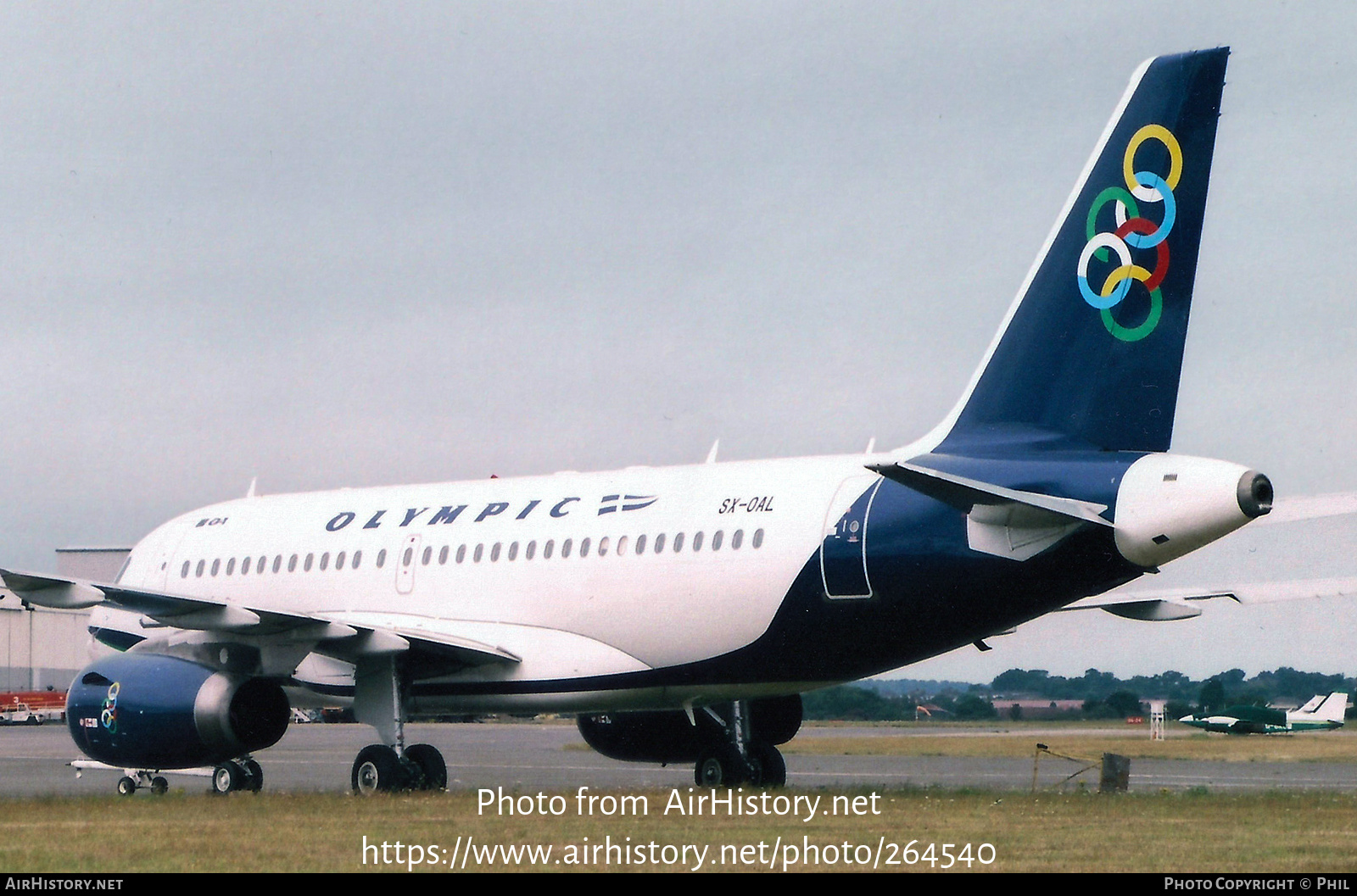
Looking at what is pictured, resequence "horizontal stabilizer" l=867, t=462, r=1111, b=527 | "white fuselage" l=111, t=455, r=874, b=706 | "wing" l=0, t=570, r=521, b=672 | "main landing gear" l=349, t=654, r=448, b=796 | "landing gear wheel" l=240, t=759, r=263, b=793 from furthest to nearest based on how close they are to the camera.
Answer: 1. "landing gear wheel" l=240, t=759, r=263, b=793
2. "main landing gear" l=349, t=654, r=448, b=796
3. "white fuselage" l=111, t=455, r=874, b=706
4. "wing" l=0, t=570, r=521, b=672
5. "horizontal stabilizer" l=867, t=462, r=1111, b=527

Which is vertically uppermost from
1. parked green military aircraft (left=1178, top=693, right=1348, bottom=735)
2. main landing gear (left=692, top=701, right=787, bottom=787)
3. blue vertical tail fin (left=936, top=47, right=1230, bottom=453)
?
blue vertical tail fin (left=936, top=47, right=1230, bottom=453)

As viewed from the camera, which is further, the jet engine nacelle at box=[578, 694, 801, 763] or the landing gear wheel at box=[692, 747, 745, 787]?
the jet engine nacelle at box=[578, 694, 801, 763]

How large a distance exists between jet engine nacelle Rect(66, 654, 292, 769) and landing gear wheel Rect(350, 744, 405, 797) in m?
Result: 1.11

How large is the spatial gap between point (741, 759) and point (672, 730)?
147 centimetres

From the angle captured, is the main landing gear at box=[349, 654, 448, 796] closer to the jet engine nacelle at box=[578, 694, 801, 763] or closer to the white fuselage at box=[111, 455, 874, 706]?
the white fuselage at box=[111, 455, 874, 706]

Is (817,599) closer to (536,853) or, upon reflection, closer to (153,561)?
(536,853)

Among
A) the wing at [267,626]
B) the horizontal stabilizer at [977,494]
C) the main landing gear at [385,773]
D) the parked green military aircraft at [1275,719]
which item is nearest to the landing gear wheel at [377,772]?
the main landing gear at [385,773]

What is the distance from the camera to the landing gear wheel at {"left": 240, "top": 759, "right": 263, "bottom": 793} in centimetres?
2422

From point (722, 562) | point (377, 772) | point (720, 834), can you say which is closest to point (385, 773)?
point (377, 772)

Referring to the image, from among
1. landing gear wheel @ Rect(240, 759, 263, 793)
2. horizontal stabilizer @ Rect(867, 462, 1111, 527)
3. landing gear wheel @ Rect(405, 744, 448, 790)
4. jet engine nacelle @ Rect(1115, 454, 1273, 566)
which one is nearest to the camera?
jet engine nacelle @ Rect(1115, 454, 1273, 566)

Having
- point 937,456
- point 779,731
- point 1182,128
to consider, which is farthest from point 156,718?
point 1182,128

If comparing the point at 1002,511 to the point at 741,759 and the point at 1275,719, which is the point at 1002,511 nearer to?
the point at 741,759

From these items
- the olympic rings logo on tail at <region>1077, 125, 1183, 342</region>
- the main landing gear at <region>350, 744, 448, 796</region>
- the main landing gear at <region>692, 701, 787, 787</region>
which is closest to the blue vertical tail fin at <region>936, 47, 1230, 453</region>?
the olympic rings logo on tail at <region>1077, 125, 1183, 342</region>

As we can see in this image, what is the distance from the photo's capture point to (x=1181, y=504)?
16375mm
